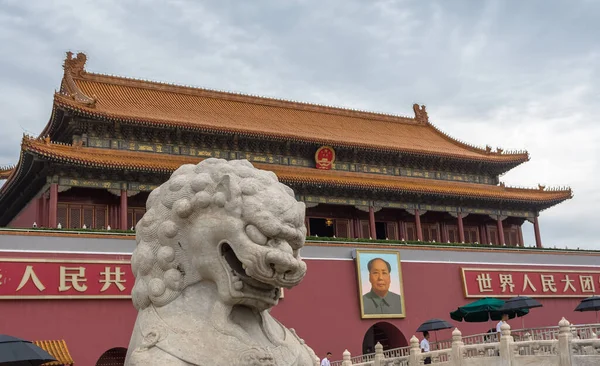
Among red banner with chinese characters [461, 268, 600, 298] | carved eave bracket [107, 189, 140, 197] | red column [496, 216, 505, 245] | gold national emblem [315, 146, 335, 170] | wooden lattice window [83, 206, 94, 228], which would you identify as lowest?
red banner with chinese characters [461, 268, 600, 298]

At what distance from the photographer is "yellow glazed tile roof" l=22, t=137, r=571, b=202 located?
59.6 ft

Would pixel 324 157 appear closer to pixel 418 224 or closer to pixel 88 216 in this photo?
pixel 418 224

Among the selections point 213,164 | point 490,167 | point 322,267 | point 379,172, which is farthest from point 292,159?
point 213,164

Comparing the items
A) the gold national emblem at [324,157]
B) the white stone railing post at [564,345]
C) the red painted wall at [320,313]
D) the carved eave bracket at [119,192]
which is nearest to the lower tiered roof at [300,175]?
the gold national emblem at [324,157]

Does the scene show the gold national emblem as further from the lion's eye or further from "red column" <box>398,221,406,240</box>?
the lion's eye

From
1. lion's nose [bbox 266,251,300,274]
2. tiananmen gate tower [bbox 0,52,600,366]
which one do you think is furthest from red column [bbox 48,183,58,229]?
lion's nose [bbox 266,251,300,274]

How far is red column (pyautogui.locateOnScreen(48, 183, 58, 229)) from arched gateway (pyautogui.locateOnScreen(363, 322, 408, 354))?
9.30 meters

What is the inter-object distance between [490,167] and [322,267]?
420 inches

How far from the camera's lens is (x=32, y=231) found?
15.6 m

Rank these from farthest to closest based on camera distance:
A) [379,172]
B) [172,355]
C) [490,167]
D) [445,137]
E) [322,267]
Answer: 1. [445,137]
2. [490,167]
3. [379,172]
4. [322,267]
5. [172,355]

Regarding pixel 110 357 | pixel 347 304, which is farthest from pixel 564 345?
pixel 110 357

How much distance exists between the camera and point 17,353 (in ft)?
30.2

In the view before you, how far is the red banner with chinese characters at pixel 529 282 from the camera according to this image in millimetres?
21328

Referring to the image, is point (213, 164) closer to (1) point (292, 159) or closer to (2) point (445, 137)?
(1) point (292, 159)
